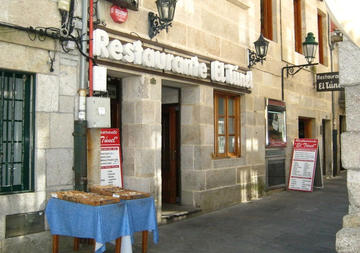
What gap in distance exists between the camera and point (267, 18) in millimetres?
10750

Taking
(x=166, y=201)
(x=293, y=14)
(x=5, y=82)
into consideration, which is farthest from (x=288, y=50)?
(x=5, y=82)

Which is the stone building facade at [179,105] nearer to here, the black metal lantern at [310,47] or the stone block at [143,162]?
the stone block at [143,162]

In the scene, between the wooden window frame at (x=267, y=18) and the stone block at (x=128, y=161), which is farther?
the wooden window frame at (x=267, y=18)

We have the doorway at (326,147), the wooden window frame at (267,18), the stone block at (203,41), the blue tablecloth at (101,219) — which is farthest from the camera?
the doorway at (326,147)

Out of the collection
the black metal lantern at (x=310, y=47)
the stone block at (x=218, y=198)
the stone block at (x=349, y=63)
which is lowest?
the stone block at (x=218, y=198)

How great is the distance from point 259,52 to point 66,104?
538cm

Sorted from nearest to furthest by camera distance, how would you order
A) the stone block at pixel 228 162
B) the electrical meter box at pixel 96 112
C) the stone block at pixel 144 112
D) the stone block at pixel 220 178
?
the electrical meter box at pixel 96 112 → the stone block at pixel 144 112 → the stone block at pixel 220 178 → the stone block at pixel 228 162

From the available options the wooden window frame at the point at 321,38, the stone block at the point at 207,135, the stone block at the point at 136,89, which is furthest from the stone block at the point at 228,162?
the wooden window frame at the point at 321,38

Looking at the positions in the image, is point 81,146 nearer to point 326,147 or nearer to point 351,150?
point 351,150

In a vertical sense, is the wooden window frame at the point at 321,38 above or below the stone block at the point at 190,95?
above

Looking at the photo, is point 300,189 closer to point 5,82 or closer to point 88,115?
point 88,115

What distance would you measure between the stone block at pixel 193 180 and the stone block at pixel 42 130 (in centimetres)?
332

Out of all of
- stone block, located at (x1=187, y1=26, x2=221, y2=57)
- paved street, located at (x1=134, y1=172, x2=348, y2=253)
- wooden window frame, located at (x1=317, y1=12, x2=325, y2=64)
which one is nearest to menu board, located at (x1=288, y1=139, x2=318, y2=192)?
paved street, located at (x1=134, y1=172, x2=348, y2=253)

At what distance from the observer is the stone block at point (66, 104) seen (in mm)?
5098
